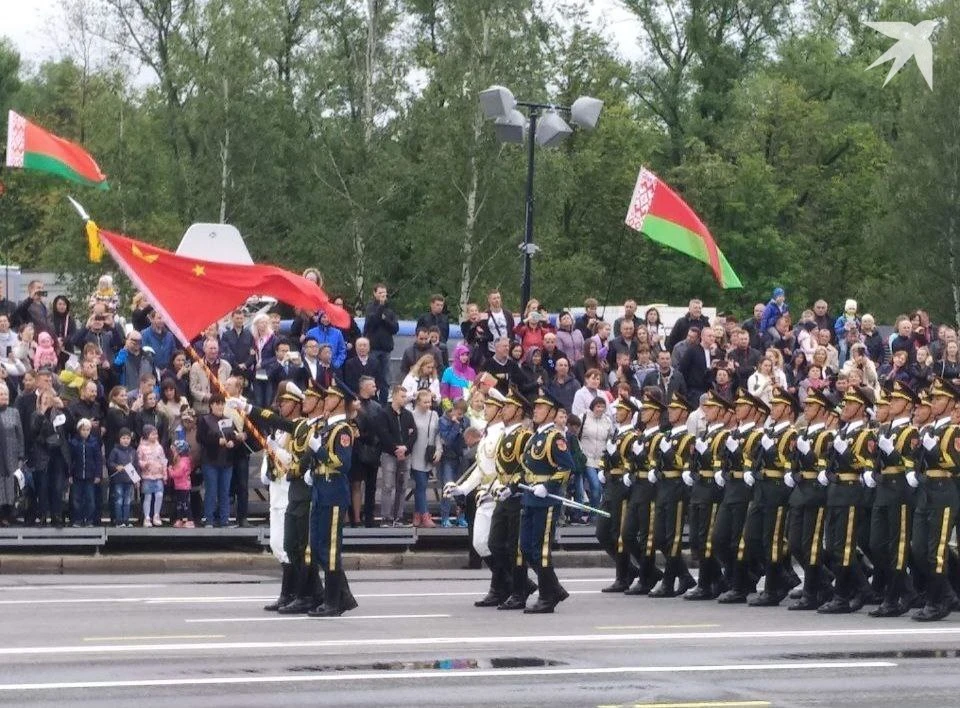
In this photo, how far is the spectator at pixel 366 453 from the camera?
72.1ft

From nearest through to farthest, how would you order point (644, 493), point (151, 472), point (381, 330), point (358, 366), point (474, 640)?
point (474, 640) < point (644, 493) < point (151, 472) < point (358, 366) < point (381, 330)

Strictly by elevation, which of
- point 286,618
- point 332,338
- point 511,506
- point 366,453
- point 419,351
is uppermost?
point 332,338

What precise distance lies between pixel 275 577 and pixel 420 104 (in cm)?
2785

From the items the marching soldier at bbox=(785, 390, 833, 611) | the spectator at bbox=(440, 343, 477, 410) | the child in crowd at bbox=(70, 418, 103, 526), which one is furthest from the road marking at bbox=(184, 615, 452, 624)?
the spectator at bbox=(440, 343, 477, 410)

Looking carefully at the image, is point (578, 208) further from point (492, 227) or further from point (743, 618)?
point (743, 618)

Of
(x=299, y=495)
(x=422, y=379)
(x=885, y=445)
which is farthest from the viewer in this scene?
(x=422, y=379)

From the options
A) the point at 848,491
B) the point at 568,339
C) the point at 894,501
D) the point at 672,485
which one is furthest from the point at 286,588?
the point at 568,339

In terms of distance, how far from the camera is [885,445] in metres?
17.4

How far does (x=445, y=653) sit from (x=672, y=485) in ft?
15.8

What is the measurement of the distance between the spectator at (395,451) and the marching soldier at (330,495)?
5.22 meters

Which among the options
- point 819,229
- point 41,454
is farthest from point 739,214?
point 41,454

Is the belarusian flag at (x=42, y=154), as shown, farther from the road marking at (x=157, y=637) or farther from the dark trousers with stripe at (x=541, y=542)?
the road marking at (x=157, y=637)

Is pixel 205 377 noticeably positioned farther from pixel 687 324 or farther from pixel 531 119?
pixel 687 324

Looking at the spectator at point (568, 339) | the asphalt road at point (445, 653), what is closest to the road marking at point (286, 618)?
the asphalt road at point (445, 653)
